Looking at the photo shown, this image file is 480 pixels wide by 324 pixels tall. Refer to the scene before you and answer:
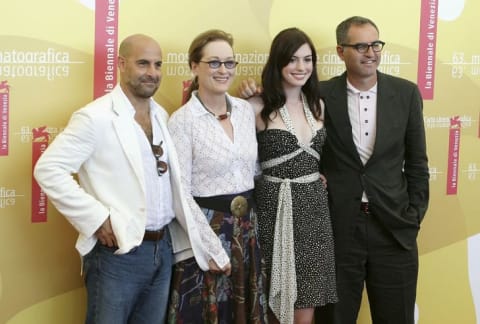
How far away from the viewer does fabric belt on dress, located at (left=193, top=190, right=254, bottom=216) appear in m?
2.82

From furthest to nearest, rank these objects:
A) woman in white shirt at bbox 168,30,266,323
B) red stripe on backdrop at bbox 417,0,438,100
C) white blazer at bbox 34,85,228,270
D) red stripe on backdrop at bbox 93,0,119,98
Answer: red stripe on backdrop at bbox 417,0,438,100, red stripe on backdrop at bbox 93,0,119,98, woman in white shirt at bbox 168,30,266,323, white blazer at bbox 34,85,228,270

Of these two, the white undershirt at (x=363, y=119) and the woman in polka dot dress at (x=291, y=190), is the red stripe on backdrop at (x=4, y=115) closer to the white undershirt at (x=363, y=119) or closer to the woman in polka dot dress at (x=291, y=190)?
the woman in polka dot dress at (x=291, y=190)

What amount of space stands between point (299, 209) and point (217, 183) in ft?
1.26

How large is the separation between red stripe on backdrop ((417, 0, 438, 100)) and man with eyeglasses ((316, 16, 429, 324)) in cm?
57

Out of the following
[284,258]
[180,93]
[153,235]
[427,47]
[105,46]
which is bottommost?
[284,258]

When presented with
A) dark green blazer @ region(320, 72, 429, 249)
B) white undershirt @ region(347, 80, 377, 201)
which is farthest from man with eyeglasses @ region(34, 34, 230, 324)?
white undershirt @ region(347, 80, 377, 201)

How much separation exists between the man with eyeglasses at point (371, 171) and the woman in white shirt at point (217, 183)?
442 millimetres

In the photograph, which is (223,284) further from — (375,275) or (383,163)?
(383,163)

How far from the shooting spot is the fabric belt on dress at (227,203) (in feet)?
9.26

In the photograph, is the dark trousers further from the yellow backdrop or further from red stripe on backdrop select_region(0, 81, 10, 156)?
red stripe on backdrop select_region(0, 81, 10, 156)

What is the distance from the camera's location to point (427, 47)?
12.2ft

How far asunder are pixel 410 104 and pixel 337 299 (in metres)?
0.90

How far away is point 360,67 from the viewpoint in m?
3.11

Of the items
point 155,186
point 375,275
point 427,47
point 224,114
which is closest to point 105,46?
point 224,114
